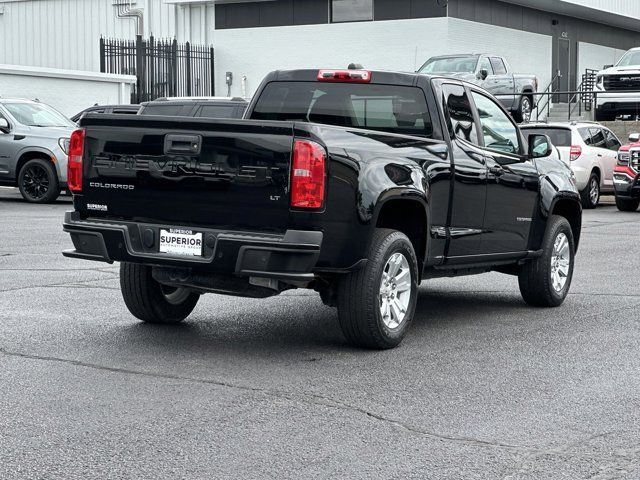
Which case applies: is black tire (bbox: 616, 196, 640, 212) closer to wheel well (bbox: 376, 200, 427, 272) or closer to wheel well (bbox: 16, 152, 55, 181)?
wheel well (bbox: 16, 152, 55, 181)

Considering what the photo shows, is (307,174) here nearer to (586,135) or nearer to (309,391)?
(309,391)

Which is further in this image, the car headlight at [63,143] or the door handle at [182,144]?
the car headlight at [63,143]

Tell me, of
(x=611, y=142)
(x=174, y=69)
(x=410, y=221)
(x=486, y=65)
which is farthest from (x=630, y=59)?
(x=410, y=221)

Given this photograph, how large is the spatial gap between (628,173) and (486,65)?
9397 mm

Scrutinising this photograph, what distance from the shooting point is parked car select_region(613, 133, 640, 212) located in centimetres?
2239

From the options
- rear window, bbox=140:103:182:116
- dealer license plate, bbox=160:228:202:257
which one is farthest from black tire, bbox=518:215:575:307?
rear window, bbox=140:103:182:116

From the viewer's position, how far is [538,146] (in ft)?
33.2

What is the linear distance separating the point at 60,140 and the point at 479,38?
2057 centimetres

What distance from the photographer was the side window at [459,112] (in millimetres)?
9005

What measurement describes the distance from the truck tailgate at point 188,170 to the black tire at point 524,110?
80.1ft

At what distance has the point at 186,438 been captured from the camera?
18.5 ft

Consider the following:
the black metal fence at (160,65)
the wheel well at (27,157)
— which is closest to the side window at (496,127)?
the wheel well at (27,157)

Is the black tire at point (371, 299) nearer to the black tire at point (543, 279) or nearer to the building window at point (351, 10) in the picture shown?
the black tire at point (543, 279)

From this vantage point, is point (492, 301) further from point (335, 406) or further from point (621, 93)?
point (621, 93)
